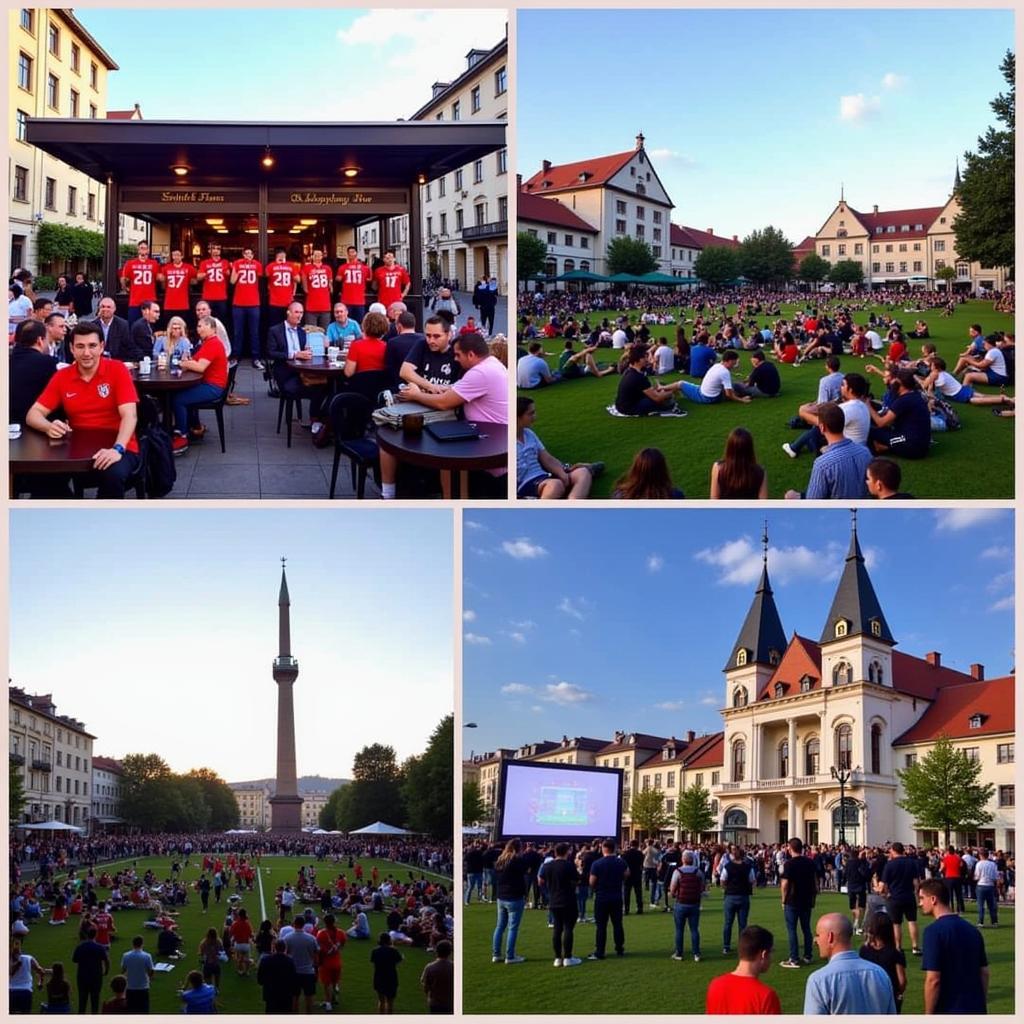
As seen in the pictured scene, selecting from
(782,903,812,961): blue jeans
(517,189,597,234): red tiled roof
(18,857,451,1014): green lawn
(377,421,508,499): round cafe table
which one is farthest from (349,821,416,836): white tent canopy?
(377,421,508,499): round cafe table

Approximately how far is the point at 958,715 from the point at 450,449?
15898 millimetres

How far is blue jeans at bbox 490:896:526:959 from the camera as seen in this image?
776 cm

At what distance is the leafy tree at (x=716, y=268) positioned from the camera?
37.6 m

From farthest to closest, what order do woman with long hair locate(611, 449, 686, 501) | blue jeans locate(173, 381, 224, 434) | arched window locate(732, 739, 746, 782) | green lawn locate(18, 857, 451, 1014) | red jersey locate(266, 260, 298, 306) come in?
arched window locate(732, 739, 746, 782) → red jersey locate(266, 260, 298, 306) → blue jeans locate(173, 381, 224, 434) → green lawn locate(18, 857, 451, 1014) → woman with long hair locate(611, 449, 686, 501)

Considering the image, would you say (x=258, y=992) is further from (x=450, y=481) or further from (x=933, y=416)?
(x=933, y=416)

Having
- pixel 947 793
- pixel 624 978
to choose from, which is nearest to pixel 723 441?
pixel 624 978

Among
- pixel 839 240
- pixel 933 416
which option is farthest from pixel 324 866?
pixel 839 240

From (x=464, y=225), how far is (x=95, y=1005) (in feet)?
94.1

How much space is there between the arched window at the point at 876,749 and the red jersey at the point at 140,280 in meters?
19.1

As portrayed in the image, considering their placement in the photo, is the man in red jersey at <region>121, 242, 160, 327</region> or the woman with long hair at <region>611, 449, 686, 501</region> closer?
the woman with long hair at <region>611, 449, 686, 501</region>

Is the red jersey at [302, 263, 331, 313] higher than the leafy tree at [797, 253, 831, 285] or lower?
lower

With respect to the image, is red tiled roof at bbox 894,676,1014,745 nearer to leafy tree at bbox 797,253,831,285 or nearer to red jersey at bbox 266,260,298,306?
red jersey at bbox 266,260,298,306

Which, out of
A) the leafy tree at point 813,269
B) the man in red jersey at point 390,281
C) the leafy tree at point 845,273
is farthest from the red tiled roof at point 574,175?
the leafy tree at point 845,273

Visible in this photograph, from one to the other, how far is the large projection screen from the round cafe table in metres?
4.11
